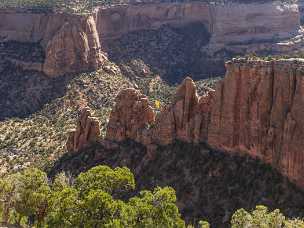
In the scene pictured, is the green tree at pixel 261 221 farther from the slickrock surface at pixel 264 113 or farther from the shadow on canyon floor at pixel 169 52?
the shadow on canyon floor at pixel 169 52

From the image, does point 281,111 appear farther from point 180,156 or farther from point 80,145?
point 80,145

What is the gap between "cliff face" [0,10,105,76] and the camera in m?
147

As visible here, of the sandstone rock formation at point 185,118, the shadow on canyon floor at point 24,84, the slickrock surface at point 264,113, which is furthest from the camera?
the shadow on canyon floor at point 24,84

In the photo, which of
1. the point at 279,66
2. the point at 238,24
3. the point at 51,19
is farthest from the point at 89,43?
the point at 279,66

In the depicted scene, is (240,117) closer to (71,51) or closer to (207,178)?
(207,178)

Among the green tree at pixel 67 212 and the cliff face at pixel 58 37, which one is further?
the cliff face at pixel 58 37

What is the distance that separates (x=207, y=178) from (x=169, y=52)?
90.9m

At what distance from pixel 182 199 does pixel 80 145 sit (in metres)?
24.6

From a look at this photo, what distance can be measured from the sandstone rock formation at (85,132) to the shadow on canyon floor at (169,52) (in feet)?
181

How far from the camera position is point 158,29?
179 m

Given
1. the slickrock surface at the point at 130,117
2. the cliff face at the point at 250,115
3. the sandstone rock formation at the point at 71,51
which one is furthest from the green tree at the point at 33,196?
the sandstone rock formation at the point at 71,51

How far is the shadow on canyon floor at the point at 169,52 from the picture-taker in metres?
165

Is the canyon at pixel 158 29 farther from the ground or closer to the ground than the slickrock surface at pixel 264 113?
farther from the ground

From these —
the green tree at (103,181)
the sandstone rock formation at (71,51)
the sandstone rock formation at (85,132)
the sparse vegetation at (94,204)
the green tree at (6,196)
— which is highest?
the sandstone rock formation at (71,51)
